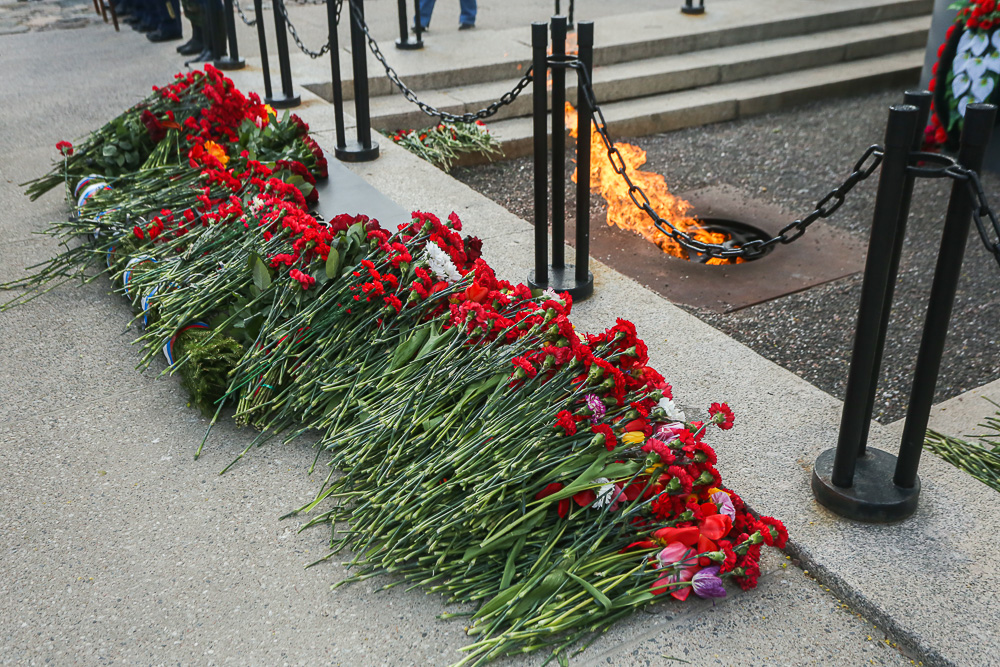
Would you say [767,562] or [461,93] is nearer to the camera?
[767,562]

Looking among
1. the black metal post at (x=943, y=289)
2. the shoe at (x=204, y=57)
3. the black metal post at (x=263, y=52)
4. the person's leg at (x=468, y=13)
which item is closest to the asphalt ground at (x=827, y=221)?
the black metal post at (x=943, y=289)

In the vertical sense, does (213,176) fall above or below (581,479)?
above

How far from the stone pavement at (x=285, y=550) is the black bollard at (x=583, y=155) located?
23 cm

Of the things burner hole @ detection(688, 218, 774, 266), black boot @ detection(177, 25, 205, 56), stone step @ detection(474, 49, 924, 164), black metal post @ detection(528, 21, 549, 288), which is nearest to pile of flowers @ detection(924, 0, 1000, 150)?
stone step @ detection(474, 49, 924, 164)

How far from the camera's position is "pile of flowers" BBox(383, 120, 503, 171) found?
20.7ft

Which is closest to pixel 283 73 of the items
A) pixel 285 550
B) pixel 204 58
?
pixel 204 58

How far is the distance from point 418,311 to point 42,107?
550cm

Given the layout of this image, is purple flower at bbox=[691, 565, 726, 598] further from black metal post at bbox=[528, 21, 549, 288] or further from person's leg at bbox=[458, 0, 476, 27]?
person's leg at bbox=[458, 0, 476, 27]

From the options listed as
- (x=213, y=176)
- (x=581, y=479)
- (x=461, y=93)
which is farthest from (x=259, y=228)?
(x=461, y=93)

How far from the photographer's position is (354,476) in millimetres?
2520

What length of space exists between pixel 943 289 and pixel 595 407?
0.95 meters

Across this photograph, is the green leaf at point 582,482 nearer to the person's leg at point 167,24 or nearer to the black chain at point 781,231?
the black chain at point 781,231

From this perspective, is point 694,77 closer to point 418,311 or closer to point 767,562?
point 418,311

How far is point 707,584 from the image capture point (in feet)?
6.81
